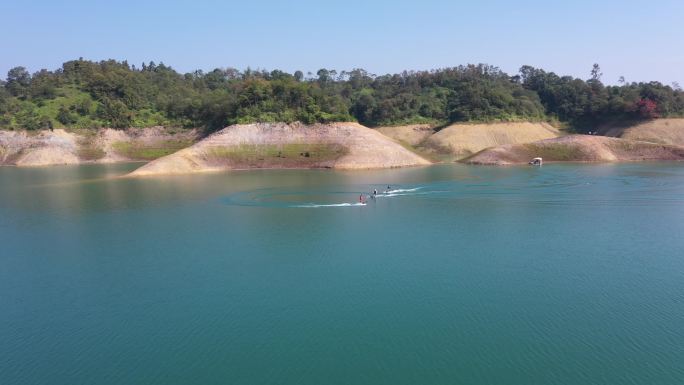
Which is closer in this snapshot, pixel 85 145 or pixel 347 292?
pixel 347 292

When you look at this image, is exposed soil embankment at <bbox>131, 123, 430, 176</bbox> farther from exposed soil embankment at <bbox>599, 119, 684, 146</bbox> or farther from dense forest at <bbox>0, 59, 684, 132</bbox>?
exposed soil embankment at <bbox>599, 119, 684, 146</bbox>

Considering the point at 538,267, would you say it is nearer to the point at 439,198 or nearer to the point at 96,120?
the point at 439,198

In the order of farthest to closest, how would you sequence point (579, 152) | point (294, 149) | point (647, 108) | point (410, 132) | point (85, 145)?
1. point (410, 132)
2. point (647, 108)
3. point (85, 145)
4. point (294, 149)
5. point (579, 152)

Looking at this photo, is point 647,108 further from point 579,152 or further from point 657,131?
point 579,152

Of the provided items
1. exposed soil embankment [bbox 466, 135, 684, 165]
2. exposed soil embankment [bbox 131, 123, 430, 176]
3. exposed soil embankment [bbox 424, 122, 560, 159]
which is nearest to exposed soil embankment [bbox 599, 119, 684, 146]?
exposed soil embankment [bbox 424, 122, 560, 159]

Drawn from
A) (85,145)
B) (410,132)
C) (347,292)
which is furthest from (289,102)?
(347,292)

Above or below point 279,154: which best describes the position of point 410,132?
above

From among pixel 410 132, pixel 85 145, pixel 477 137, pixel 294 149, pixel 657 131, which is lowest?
pixel 294 149
